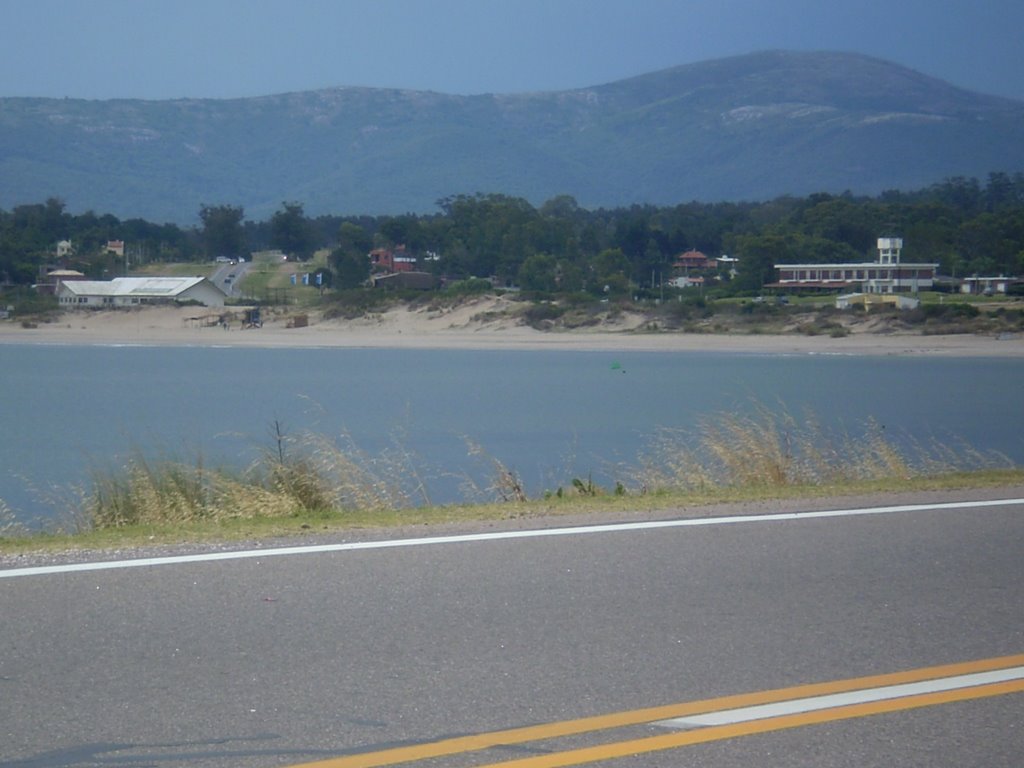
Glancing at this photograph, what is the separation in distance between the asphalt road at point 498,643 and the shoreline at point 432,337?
149 ft

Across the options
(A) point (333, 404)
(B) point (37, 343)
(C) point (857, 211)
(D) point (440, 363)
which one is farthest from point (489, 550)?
(C) point (857, 211)

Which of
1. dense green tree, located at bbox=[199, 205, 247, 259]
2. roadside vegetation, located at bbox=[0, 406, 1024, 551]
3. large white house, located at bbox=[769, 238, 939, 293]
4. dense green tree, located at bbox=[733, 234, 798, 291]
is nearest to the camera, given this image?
roadside vegetation, located at bbox=[0, 406, 1024, 551]

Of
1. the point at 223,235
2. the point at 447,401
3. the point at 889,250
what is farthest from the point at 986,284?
the point at 223,235

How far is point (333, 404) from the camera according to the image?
35062mm

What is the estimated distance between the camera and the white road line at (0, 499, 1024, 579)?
7.27m

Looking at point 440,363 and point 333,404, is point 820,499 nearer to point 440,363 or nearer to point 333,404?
point 333,404

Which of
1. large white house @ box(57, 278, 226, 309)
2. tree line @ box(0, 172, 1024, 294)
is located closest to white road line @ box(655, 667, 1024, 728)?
tree line @ box(0, 172, 1024, 294)

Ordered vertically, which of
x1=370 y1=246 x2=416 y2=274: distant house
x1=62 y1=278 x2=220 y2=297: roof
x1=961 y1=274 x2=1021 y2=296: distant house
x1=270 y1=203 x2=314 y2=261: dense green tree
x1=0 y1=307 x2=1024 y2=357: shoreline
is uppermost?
x1=270 y1=203 x2=314 y2=261: dense green tree

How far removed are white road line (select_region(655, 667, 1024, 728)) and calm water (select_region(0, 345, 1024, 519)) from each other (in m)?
8.64

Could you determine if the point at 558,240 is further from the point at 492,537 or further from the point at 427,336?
the point at 492,537

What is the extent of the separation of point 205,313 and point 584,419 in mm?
47676

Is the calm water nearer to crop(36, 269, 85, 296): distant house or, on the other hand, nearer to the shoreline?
the shoreline

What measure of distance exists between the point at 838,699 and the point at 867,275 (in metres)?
74.9

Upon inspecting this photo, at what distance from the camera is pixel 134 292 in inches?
3140
